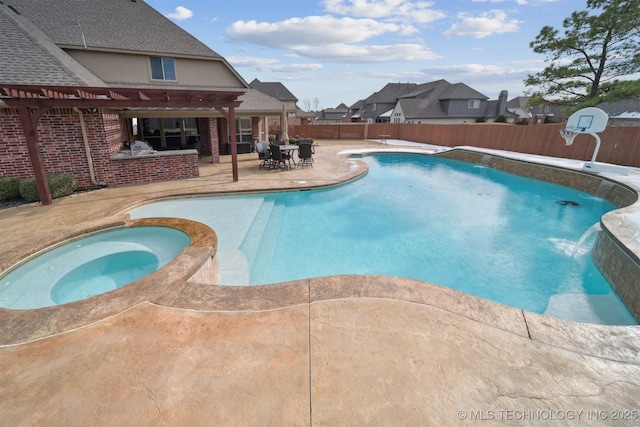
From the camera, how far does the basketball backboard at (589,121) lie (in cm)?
1146

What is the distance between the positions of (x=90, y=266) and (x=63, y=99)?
5.19 meters

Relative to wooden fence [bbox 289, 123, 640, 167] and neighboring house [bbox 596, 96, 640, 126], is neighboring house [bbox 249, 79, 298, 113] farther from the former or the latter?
neighboring house [bbox 596, 96, 640, 126]

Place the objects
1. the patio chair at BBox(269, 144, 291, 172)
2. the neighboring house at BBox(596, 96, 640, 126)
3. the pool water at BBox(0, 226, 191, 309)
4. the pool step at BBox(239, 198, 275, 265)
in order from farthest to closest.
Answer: the neighboring house at BBox(596, 96, 640, 126) → the patio chair at BBox(269, 144, 291, 172) → the pool step at BBox(239, 198, 275, 265) → the pool water at BBox(0, 226, 191, 309)

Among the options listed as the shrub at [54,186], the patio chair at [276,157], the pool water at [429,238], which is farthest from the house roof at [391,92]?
the shrub at [54,186]

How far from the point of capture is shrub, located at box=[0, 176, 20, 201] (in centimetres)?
773

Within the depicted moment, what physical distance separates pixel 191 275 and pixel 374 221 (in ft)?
18.5

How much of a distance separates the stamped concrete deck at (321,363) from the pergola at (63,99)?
592 centimetres

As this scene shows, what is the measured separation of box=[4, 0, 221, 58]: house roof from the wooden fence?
49.6ft

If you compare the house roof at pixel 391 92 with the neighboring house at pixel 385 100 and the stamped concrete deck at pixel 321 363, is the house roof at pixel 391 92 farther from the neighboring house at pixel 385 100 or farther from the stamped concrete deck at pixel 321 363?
the stamped concrete deck at pixel 321 363

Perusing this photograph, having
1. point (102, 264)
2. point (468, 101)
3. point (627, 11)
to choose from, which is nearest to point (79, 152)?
point (102, 264)

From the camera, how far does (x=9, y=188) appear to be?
308 inches

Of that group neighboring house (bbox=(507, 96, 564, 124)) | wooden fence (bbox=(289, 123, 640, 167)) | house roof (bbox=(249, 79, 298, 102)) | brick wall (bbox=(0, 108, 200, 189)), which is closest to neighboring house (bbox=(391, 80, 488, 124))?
neighboring house (bbox=(507, 96, 564, 124))

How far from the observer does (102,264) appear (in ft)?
17.4

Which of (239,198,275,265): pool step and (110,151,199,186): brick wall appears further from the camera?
(110,151,199,186): brick wall
